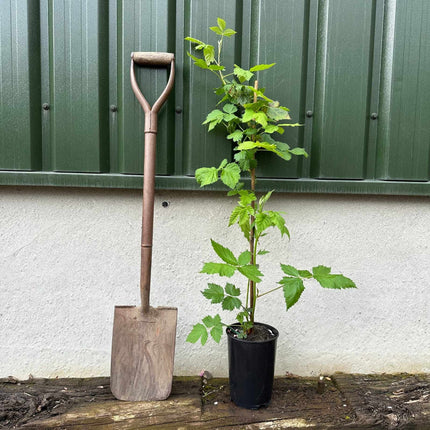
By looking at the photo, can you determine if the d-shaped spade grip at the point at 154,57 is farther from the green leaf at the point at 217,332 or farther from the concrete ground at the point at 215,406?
the concrete ground at the point at 215,406

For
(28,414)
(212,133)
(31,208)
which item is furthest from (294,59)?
(28,414)

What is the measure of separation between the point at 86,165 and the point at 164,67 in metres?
0.64

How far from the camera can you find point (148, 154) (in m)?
1.84

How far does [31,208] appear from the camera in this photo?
6.61ft

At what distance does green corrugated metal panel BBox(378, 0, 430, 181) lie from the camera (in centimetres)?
200

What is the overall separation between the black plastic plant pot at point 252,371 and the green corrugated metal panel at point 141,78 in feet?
3.11

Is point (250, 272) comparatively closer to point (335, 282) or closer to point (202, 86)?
point (335, 282)

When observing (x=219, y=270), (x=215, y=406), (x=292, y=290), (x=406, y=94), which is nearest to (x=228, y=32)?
(x=406, y=94)

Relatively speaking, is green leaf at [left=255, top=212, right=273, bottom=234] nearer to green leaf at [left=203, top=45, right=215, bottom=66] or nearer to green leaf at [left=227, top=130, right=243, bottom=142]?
green leaf at [left=227, top=130, right=243, bottom=142]

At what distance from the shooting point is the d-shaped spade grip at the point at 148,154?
1.84 meters

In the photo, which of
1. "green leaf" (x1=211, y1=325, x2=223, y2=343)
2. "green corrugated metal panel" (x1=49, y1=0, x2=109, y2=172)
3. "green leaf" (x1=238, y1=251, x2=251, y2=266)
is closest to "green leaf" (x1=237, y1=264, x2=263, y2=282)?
"green leaf" (x1=238, y1=251, x2=251, y2=266)

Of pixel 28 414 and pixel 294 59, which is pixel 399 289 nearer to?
pixel 294 59

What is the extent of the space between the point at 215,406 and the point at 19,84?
185 cm

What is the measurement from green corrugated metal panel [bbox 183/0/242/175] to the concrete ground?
3.76ft
